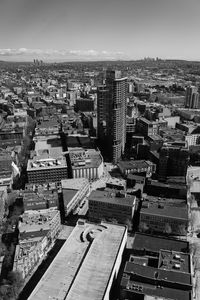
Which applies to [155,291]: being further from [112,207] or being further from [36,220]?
[36,220]

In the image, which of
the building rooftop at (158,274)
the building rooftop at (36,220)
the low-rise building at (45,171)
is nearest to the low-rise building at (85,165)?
the low-rise building at (45,171)

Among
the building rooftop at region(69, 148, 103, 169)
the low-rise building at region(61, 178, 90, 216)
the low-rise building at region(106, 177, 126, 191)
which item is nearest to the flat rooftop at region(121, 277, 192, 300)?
the low-rise building at region(61, 178, 90, 216)

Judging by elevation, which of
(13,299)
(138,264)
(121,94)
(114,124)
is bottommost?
(13,299)

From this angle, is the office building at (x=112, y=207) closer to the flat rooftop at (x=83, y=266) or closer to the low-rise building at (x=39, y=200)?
the flat rooftop at (x=83, y=266)

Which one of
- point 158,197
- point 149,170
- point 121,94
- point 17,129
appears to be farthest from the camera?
point 17,129

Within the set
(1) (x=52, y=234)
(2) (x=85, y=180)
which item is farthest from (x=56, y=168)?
(1) (x=52, y=234)

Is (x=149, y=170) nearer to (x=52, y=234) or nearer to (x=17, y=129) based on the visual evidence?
(x=52, y=234)

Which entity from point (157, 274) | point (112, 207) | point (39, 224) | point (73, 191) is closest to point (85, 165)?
point (73, 191)
